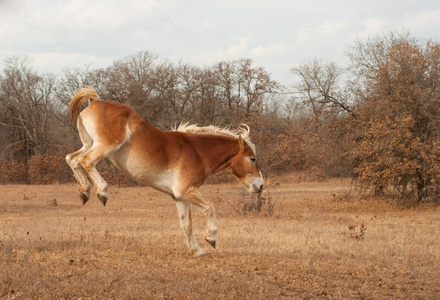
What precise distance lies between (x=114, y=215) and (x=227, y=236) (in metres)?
8.86

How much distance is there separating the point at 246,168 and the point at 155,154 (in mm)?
1845

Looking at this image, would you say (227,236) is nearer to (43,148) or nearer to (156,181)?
(156,181)

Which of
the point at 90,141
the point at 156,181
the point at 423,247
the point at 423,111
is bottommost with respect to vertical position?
the point at 423,247

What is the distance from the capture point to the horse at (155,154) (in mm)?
7707

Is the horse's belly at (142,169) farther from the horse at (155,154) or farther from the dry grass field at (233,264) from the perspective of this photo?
the dry grass field at (233,264)

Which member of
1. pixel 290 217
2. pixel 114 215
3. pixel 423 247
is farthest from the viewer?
pixel 114 215

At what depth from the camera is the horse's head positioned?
9266 millimetres

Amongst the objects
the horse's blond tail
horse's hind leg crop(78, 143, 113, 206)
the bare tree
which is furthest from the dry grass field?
the bare tree

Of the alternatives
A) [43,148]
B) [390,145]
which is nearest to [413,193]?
[390,145]

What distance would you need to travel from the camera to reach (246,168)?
9.27 m

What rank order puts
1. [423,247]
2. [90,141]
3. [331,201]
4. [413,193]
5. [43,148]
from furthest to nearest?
[43,148], [331,201], [413,193], [423,247], [90,141]

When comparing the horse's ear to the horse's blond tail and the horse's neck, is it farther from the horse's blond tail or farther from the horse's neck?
the horse's blond tail

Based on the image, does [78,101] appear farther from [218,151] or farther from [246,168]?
[246,168]

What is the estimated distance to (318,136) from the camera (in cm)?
2433
